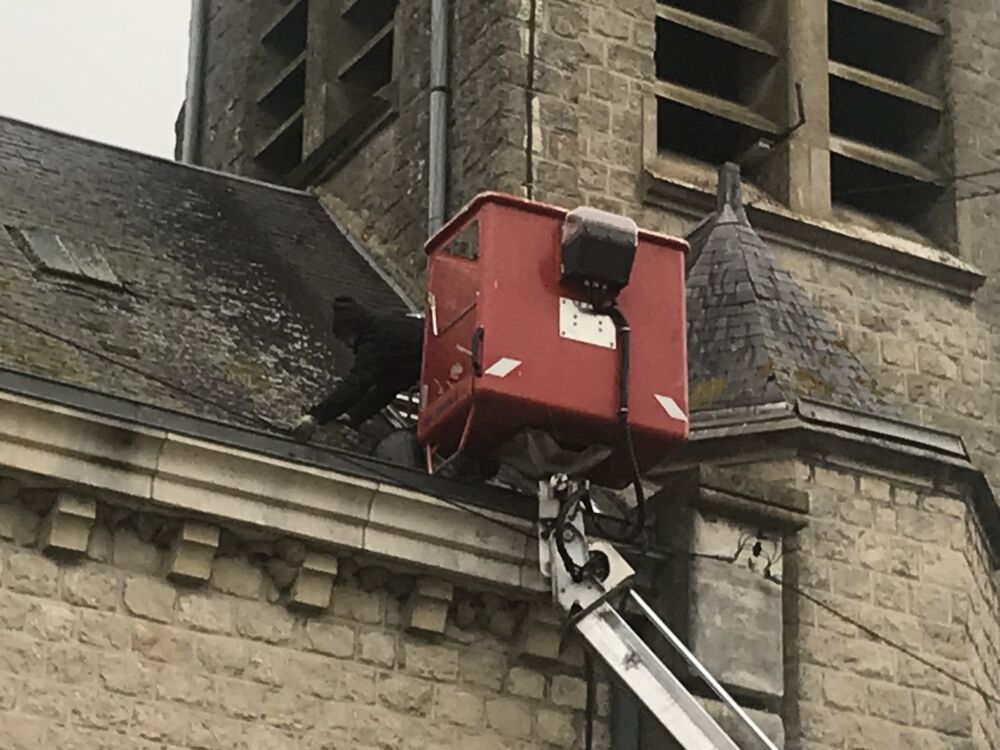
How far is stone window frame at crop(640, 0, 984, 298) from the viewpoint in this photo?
1576cm

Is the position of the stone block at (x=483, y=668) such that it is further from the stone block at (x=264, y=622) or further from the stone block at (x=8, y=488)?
the stone block at (x=8, y=488)

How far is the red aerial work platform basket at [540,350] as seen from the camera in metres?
11.4

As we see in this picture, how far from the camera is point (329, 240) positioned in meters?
16.7

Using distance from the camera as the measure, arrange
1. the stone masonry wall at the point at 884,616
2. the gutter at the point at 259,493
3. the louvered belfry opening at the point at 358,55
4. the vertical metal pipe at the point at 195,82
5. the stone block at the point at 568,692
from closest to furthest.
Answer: the gutter at the point at 259,493
the stone block at the point at 568,692
the stone masonry wall at the point at 884,616
the louvered belfry opening at the point at 358,55
the vertical metal pipe at the point at 195,82

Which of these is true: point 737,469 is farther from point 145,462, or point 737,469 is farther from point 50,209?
point 50,209

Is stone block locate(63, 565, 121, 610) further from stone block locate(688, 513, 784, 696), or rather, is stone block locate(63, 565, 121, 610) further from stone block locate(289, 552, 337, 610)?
stone block locate(688, 513, 784, 696)

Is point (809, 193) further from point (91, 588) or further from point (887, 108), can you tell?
point (91, 588)

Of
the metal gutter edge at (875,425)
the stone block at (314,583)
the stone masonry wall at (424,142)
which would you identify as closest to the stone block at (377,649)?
the stone block at (314,583)

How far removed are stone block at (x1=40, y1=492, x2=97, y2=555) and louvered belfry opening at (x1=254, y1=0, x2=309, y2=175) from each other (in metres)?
7.83

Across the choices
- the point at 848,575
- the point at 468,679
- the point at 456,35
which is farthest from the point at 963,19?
the point at 468,679

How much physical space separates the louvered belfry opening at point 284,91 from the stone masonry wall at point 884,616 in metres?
6.93

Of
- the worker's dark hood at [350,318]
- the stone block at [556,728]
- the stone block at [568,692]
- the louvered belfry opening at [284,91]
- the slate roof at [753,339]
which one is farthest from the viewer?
the louvered belfry opening at [284,91]

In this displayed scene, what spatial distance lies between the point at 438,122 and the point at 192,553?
5487 mm

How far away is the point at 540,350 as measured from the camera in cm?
1145
